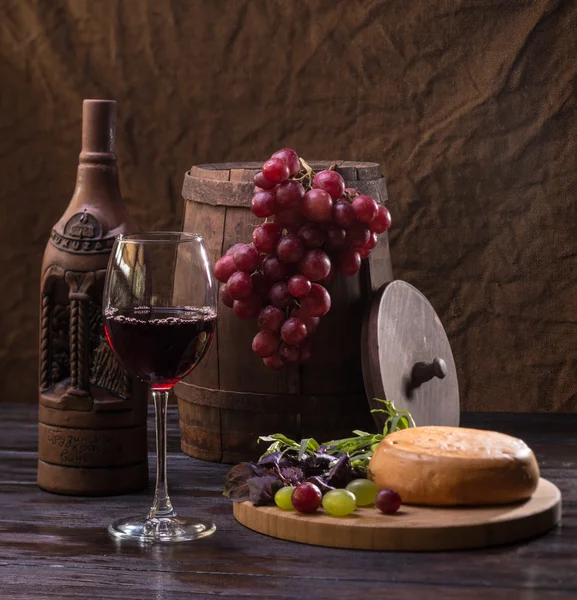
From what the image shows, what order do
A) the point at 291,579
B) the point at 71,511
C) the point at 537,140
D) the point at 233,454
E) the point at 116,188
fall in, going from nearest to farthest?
the point at 291,579
the point at 71,511
the point at 116,188
the point at 233,454
the point at 537,140

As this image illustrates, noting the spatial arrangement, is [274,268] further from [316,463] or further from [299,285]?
[316,463]

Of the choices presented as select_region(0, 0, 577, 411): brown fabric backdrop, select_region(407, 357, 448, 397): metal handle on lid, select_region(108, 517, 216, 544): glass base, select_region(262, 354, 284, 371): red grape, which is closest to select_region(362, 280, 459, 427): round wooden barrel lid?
select_region(407, 357, 448, 397): metal handle on lid

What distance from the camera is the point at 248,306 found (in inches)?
58.2

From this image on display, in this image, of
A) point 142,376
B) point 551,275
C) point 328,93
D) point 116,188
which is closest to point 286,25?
point 328,93

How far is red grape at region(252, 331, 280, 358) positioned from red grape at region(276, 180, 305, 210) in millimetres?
177

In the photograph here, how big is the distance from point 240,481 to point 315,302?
0.97 ft

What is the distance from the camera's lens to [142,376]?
1.19m

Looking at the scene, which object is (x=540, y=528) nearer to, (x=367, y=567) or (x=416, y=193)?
(x=367, y=567)

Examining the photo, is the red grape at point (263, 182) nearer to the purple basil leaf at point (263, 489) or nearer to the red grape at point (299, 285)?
the red grape at point (299, 285)

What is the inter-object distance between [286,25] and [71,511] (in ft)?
3.82

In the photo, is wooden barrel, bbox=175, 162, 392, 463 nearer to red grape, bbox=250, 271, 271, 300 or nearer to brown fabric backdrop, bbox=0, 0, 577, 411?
red grape, bbox=250, 271, 271, 300

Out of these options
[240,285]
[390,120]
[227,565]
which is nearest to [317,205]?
[240,285]

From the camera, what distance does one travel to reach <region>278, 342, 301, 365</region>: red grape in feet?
4.88

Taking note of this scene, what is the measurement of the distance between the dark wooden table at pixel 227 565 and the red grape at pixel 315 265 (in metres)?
0.31
